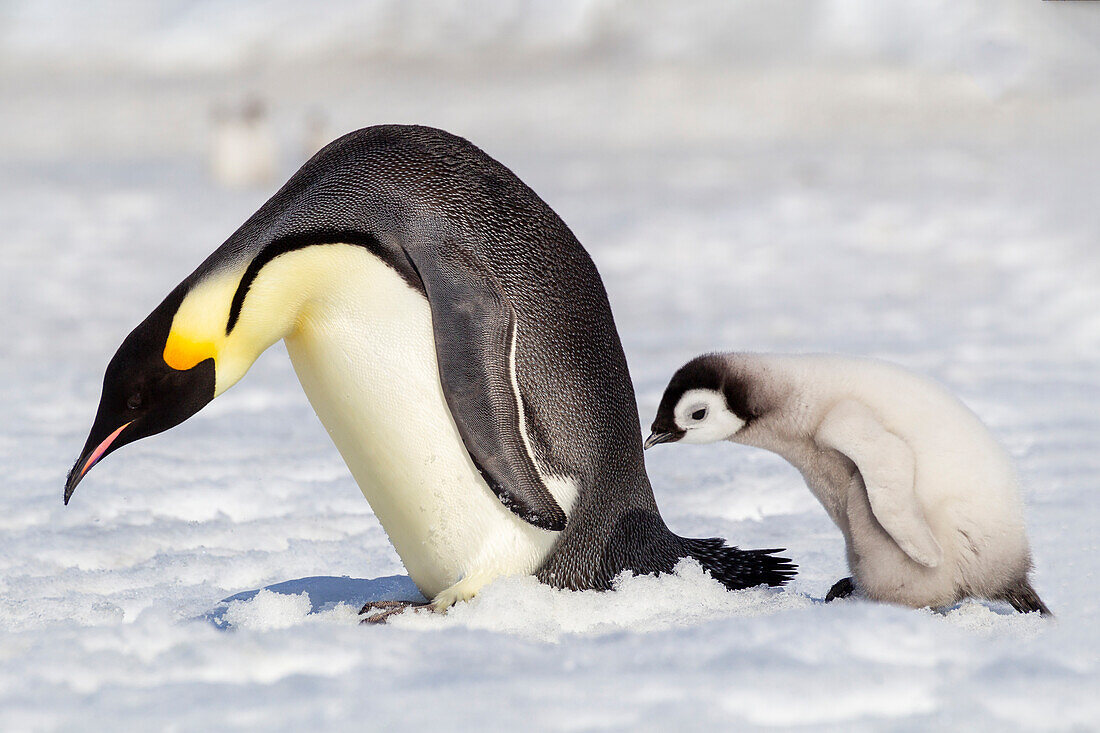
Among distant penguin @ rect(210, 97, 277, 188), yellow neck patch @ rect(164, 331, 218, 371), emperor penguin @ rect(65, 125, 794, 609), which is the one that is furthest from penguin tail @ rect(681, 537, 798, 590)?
distant penguin @ rect(210, 97, 277, 188)

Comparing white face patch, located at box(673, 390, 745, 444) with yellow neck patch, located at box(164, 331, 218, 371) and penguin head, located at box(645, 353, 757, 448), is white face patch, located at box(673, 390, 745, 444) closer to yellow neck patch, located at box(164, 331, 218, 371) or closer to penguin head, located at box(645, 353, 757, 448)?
penguin head, located at box(645, 353, 757, 448)

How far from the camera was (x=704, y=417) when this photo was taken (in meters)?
A: 2.31

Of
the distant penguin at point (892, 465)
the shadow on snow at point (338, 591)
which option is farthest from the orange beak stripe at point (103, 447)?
the distant penguin at point (892, 465)

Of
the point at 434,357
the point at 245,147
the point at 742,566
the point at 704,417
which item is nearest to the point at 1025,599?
the point at 742,566

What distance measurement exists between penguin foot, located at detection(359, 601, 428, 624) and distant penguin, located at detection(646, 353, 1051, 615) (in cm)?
52

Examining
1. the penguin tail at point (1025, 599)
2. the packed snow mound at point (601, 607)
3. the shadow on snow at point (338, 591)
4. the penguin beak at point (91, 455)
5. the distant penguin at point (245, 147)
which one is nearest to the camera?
the packed snow mound at point (601, 607)

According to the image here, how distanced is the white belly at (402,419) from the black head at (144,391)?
20 centimetres

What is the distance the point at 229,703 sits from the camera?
159cm

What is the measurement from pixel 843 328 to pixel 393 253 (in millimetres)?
4644

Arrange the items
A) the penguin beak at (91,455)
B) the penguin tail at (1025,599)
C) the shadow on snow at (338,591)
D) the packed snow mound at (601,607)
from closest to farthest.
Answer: the packed snow mound at (601,607)
the penguin tail at (1025,599)
the penguin beak at (91,455)
the shadow on snow at (338,591)

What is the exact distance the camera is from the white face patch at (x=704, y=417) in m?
2.28

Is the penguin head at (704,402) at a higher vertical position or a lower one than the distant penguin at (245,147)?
lower

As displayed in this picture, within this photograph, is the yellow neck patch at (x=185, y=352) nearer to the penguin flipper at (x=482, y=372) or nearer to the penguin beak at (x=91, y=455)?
the penguin beak at (x=91, y=455)

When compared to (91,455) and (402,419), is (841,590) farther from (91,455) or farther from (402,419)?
(91,455)
